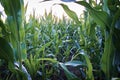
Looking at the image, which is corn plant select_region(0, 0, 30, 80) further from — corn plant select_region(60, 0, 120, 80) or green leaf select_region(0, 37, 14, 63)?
corn plant select_region(60, 0, 120, 80)

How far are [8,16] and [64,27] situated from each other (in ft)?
3.21

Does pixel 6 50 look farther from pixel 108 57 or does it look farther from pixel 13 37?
pixel 108 57

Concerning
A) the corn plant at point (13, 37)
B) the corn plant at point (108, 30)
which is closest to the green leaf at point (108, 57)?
the corn plant at point (108, 30)

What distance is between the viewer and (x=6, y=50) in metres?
0.92

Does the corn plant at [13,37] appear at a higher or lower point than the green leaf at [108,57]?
higher

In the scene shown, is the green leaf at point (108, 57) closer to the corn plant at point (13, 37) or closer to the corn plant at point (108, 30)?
the corn plant at point (108, 30)

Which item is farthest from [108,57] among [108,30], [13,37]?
[13,37]

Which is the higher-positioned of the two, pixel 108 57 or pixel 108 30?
pixel 108 30

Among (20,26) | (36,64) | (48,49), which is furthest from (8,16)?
(48,49)

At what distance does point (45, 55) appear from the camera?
1.24 meters

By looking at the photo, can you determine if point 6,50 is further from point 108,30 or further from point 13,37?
point 108,30

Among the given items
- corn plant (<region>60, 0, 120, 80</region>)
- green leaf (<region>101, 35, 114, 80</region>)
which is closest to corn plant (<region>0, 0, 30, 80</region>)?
corn plant (<region>60, 0, 120, 80</region>)

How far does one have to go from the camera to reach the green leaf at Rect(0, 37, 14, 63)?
903 millimetres

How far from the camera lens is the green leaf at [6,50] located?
35.6 inches
